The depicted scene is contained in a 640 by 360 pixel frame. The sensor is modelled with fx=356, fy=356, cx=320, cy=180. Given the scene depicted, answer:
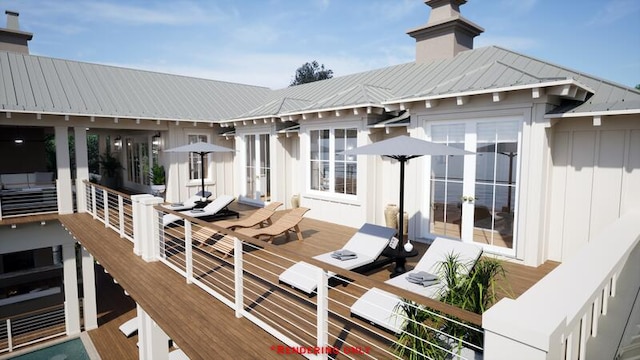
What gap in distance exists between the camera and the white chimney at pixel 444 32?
33.7 feet

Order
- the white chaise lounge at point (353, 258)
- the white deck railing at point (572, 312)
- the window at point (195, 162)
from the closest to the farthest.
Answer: the white deck railing at point (572, 312) → the white chaise lounge at point (353, 258) → the window at point (195, 162)

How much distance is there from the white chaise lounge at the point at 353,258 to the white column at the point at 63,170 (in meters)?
8.95

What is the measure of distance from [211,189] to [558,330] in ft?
43.9

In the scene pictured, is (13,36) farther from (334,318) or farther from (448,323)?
(448,323)

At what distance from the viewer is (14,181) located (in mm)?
12117

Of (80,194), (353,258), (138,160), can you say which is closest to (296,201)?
(353,258)

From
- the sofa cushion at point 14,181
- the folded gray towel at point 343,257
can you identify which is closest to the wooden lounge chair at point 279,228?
the folded gray towel at point 343,257

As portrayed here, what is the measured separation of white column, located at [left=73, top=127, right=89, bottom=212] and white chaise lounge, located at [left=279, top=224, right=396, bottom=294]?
29.3 ft

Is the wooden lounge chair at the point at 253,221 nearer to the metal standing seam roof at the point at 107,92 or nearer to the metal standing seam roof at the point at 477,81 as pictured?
the metal standing seam roof at the point at 477,81

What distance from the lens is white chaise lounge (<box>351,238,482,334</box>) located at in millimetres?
3740

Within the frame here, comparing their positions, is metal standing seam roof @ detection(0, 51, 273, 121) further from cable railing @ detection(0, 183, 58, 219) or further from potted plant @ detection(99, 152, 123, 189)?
potted plant @ detection(99, 152, 123, 189)

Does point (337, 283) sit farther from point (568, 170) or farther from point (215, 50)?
point (215, 50)

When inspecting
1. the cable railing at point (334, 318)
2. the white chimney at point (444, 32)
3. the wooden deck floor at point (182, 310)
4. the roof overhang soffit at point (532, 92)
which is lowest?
the wooden deck floor at point (182, 310)

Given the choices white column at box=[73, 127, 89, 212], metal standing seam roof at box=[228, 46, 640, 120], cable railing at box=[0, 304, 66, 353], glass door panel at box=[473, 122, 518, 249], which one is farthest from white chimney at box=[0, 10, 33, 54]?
glass door panel at box=[473, 122, 518, 249]
